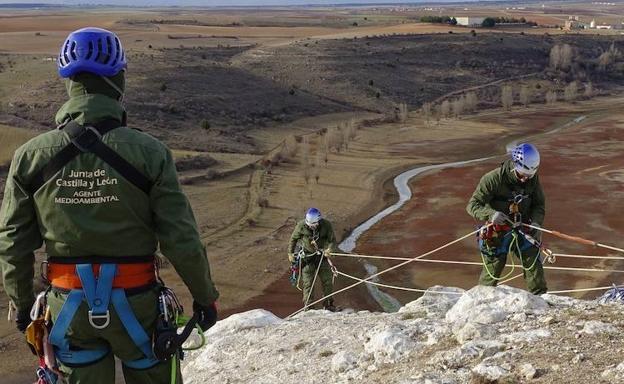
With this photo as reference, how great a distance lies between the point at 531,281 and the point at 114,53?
21.3 ft

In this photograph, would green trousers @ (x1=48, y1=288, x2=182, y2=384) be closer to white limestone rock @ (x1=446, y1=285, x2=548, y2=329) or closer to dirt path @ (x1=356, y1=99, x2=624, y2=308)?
white limestone rock @ (x1=446, y1=285, x2=548, y2=329)

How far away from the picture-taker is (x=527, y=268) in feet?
28.1

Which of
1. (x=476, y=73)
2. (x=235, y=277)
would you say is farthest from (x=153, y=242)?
(x=476, y=73)

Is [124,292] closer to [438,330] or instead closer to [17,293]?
[17,293]

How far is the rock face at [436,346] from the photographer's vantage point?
5.57m

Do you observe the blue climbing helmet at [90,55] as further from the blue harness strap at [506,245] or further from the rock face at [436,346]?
the blue harness strap at [506,245]

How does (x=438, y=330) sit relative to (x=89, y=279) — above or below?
below

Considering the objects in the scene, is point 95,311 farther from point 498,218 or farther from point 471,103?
point 471,103

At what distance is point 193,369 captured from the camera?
8.07 meters

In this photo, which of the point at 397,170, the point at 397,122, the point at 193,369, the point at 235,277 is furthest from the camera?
the point at 397,122

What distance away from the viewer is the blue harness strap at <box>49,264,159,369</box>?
367cm

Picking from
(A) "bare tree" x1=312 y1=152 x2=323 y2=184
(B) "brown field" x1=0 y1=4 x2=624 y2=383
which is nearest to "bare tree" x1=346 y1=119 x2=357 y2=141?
(B) "brown field" x1=0 y1=4 x2=624 y2=383

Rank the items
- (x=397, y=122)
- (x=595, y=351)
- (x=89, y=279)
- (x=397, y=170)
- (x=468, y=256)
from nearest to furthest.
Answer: (x=89, y=279), (x=595, y=351), (x=468, y=256), (x=397, y=170), (x=397, y=122)

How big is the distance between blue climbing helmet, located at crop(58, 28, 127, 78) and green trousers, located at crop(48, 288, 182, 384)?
4.00 ft
